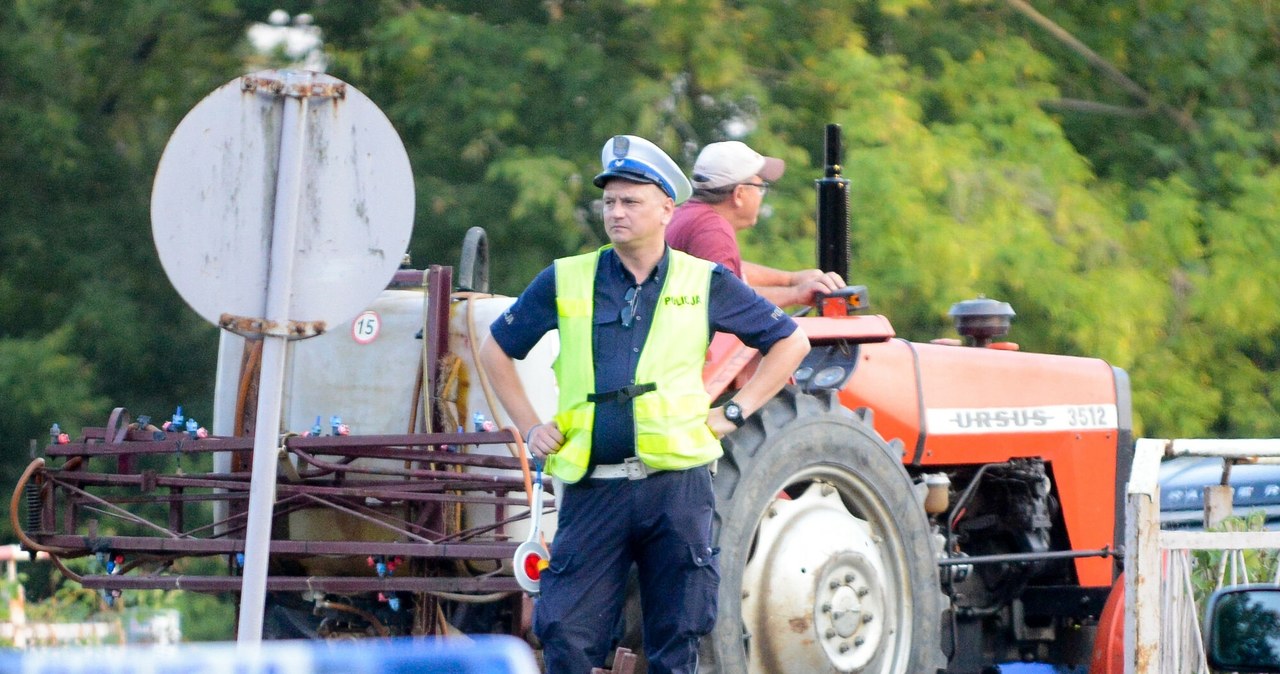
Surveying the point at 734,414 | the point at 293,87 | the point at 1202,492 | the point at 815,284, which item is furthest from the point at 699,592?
the point at 1202,492

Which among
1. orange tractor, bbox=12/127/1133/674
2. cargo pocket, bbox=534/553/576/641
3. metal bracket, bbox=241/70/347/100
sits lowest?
cargo pocket, bbox=534/553/576/641

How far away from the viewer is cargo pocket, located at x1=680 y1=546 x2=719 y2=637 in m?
4.55

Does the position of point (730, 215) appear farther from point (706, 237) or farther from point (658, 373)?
point (658, 373)

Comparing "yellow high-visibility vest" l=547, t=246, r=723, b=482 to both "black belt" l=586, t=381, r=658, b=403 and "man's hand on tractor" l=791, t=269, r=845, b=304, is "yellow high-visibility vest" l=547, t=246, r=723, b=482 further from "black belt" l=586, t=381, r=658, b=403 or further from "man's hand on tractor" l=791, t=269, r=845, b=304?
"man's hand on tractor" l=791, t=269, r=845, b=304

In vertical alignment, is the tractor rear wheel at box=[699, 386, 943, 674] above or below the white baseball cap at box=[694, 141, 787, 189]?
below

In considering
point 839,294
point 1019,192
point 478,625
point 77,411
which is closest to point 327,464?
point 478,625

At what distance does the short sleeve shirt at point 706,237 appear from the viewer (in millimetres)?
5332

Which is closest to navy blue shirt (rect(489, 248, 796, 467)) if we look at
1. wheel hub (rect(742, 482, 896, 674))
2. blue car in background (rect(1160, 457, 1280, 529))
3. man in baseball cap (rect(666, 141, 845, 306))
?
man in baseball cap (rect(666, 141, 845, 306))

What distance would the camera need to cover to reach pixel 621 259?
15.5ft

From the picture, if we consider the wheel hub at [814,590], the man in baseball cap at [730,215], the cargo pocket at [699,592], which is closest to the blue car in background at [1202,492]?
the man in baseball cap at [730,215]

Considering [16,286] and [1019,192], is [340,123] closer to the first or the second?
[1019,192]

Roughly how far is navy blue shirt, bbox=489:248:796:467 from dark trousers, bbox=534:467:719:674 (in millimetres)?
121

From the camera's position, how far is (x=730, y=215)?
573 centimetres

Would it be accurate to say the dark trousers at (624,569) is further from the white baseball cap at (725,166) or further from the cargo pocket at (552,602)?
the white baseball cap at (725,166)
